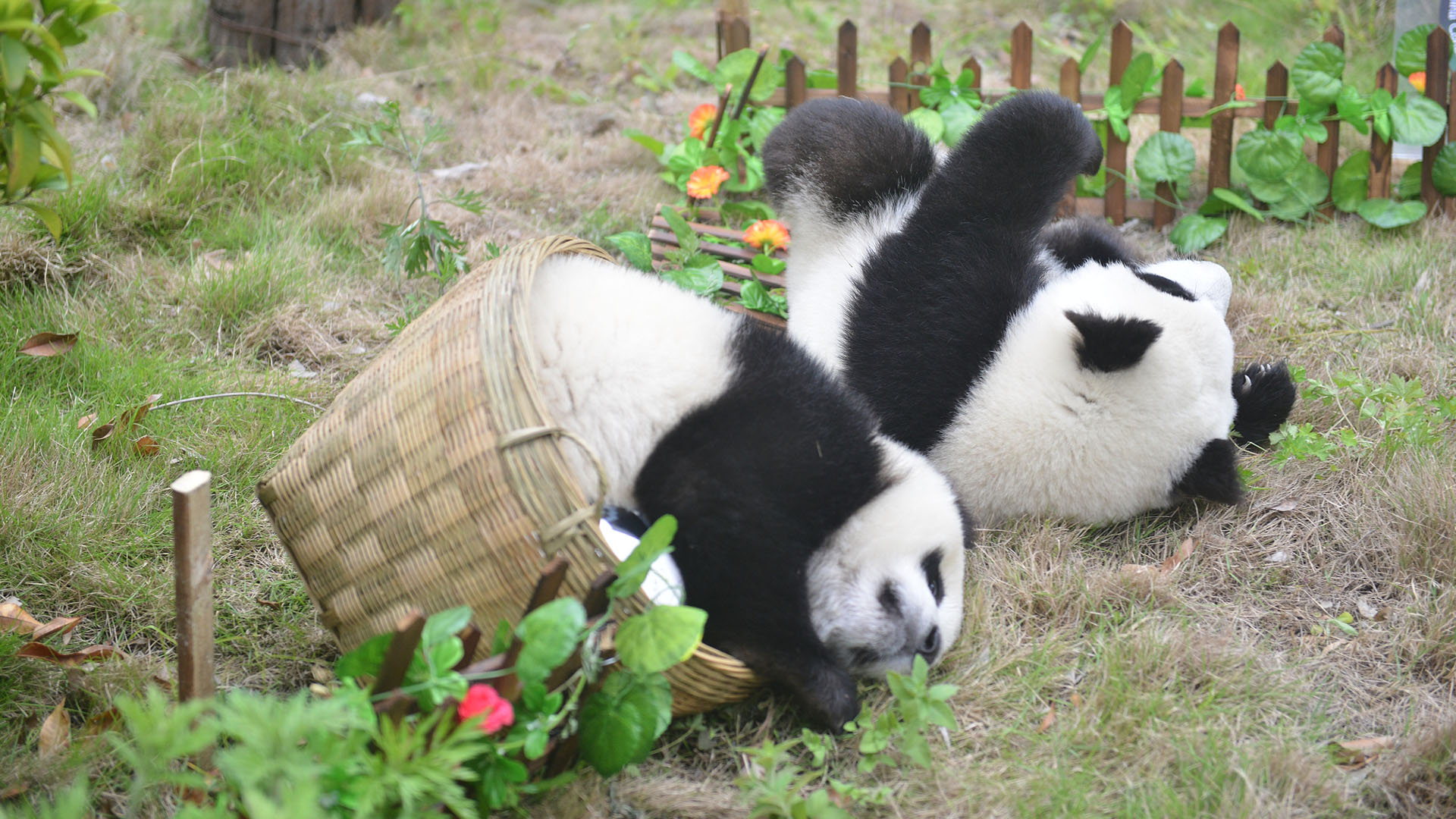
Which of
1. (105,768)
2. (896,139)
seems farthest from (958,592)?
(105,768)

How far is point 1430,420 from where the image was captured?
8.35 ft

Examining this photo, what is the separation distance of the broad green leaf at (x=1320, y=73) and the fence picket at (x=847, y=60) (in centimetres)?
152

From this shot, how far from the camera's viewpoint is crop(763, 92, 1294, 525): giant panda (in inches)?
87.8

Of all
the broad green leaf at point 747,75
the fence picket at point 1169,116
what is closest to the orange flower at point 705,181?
the broad green leaf at point 747,75

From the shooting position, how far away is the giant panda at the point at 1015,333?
2.23 m

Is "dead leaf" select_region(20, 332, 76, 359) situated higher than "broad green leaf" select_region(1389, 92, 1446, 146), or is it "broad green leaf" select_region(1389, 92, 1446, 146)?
"broad green leaf" select_region(1389, 92, 1446, 146)

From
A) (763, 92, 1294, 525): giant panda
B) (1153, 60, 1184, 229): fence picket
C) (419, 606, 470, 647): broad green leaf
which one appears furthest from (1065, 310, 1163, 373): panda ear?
(1153, 60, 1184, 229): fence picket

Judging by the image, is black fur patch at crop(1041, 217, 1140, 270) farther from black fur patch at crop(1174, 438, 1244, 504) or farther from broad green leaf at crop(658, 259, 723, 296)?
broad green leaf at crop(658, 259, 723, 296)

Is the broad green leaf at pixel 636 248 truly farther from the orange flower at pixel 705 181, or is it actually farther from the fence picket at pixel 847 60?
the fence picket at pixel 847 60

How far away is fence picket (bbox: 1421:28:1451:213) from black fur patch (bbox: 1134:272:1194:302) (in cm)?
176

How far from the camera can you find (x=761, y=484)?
1.77 m

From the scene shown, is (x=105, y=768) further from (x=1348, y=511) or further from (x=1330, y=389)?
(x=1330, y=389)

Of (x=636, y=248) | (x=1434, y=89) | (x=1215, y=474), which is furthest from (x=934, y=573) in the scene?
(x=1434, y=89)

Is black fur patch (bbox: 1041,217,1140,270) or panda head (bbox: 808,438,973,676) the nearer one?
panda head (bbox: 808,438,973,676)
